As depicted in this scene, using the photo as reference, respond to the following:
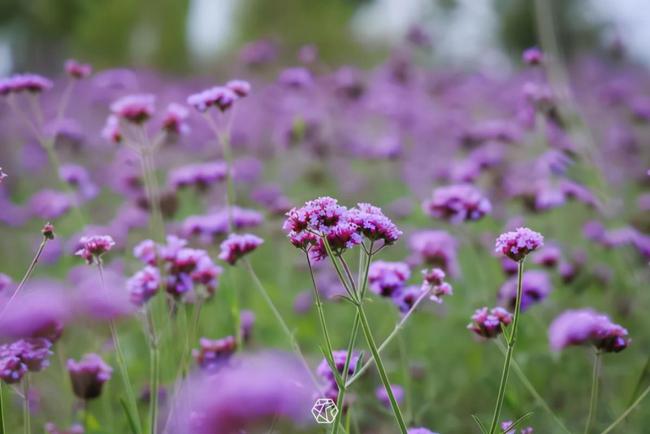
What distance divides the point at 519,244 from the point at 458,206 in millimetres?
775

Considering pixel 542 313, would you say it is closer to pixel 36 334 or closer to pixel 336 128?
pixel 36 334

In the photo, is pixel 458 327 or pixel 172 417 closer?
pixel 172 417

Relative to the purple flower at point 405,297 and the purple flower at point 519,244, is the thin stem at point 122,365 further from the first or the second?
the purple flower at point 519,244

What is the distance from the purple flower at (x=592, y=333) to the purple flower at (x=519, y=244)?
0.39 m

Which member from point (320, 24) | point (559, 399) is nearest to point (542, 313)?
point (559, 399)

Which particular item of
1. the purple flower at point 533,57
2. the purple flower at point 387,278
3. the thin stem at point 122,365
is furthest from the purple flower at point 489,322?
the purple flower at point 533,57

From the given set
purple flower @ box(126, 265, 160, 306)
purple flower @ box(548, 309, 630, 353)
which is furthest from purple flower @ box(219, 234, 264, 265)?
purple flower @ box(548, 309, 630, 353)

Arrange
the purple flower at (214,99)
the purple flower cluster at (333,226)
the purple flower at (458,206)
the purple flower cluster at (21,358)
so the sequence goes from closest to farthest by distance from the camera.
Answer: the purple flower cluster at (333,226) < the purple flower cluster at (21,358) < the purple flower at (214,99) < the purple flower at (458,206)

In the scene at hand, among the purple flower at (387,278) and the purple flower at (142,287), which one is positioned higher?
the purple flower at (142,287)

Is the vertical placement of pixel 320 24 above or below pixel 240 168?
above

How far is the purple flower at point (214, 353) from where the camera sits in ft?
5.97

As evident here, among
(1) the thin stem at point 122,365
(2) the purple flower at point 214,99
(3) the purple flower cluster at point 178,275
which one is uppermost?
(2) the purple flower at point 214,99

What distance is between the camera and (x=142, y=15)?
1934 cm

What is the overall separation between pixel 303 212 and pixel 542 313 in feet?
7.05
